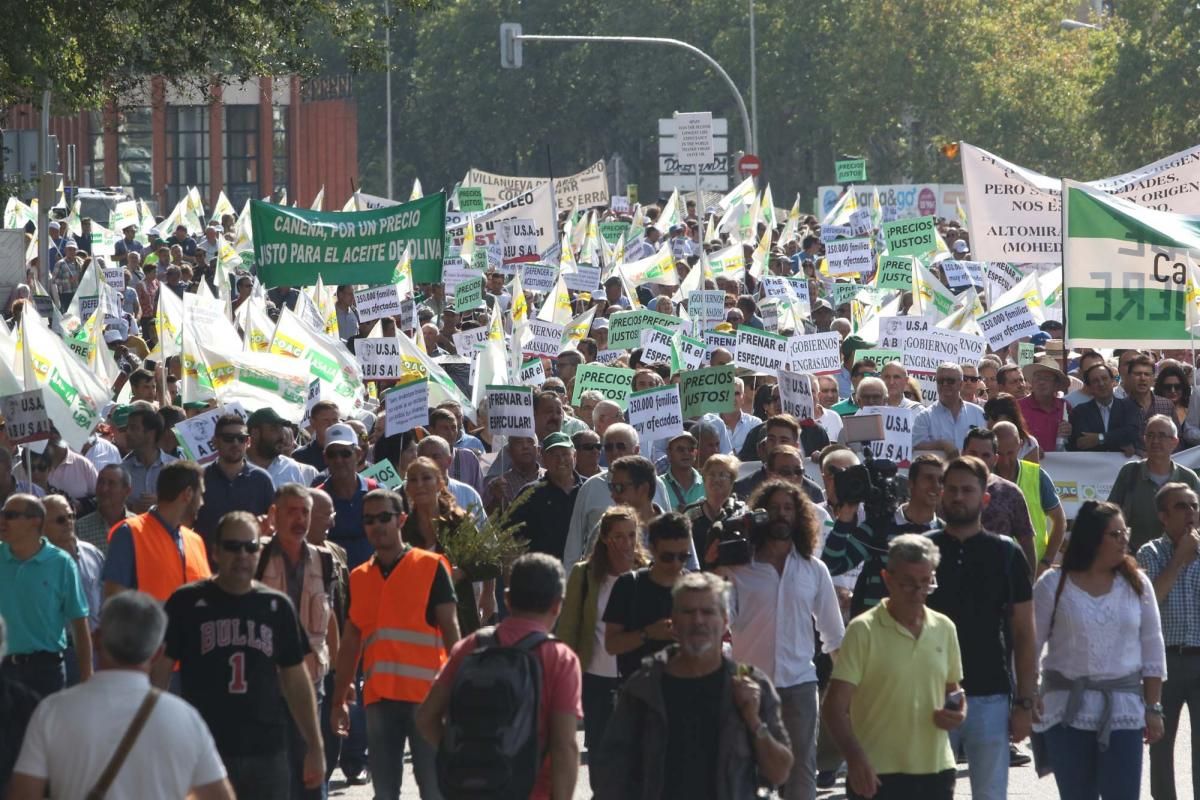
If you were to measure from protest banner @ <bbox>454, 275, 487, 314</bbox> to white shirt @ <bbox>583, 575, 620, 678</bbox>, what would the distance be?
509 inches

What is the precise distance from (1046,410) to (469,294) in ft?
28.8

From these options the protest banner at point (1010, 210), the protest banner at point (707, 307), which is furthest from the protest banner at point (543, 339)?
the protest banner at point (1010, 210)

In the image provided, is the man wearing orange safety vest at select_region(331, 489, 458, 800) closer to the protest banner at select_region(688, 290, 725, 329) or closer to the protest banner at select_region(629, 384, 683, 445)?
the protest banner at select_region(629, 384, 683, 445)

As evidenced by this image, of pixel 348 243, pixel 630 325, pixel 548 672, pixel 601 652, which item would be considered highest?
pixel 348 243

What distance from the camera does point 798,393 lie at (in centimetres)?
1421

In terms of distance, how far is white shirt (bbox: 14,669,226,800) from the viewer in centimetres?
578

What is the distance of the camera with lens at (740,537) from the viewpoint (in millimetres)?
8523

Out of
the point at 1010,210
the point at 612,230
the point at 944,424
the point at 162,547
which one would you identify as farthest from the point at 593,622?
the point at 612,230

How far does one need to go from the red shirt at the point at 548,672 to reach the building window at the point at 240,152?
62786 millimetres

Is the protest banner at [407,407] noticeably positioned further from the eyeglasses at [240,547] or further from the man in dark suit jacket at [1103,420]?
the eyeglasses at [240,547]

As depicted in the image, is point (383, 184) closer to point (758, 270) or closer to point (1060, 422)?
point (758, 270)

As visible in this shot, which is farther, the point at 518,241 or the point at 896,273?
the point at 518,241

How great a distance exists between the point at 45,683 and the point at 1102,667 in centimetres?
390

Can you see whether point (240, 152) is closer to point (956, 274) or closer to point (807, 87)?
point (807, 87)
